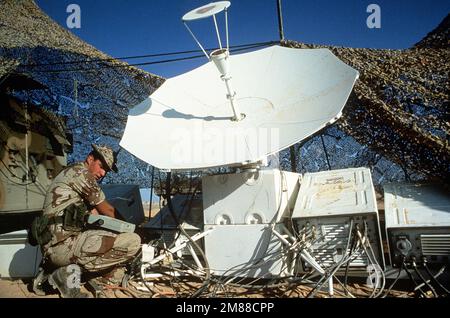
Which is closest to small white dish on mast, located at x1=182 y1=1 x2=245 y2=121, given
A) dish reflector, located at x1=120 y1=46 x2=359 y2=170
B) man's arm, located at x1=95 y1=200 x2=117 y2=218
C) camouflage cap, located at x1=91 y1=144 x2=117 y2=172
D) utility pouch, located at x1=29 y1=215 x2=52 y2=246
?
dish reflector, located at x1=120 y1=46 x2=359 y2=170

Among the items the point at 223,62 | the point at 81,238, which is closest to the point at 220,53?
the point at 223,62

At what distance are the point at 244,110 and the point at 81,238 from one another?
10.0 feet

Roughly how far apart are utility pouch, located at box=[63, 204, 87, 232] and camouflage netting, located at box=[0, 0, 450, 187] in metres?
4.47

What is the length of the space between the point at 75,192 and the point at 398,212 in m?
4.36

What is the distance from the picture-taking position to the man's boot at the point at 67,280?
3.84 meters

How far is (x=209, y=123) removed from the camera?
4.86m

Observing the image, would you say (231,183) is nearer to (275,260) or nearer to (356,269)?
(275,260)

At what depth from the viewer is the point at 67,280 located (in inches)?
152

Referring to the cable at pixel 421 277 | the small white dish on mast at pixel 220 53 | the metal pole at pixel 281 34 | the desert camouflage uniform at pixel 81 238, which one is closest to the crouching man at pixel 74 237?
the desert camouflage uniform at pixel 81 238

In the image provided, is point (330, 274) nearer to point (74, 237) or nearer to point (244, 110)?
point (244, 110)

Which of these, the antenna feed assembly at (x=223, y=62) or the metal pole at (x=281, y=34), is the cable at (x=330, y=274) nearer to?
the antenna feed assembly at (x=223, y=62)

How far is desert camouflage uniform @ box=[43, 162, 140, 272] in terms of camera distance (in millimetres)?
3990
